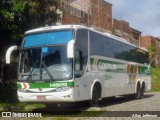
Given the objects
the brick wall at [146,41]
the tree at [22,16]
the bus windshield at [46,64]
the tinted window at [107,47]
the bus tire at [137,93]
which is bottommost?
the bus tire at [137,93]

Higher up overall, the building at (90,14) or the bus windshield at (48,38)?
the building at (90,14)

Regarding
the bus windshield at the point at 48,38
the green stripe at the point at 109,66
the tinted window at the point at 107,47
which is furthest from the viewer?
the tinted window at the point at 107,47

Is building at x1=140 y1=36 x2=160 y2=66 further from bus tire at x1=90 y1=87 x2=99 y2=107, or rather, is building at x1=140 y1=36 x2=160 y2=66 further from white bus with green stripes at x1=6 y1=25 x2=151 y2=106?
bus tire at x1=90 y1=87 x2=99 y2=107

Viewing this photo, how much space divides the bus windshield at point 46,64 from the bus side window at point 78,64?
0.40m

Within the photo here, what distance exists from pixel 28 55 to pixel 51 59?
47.9 inches

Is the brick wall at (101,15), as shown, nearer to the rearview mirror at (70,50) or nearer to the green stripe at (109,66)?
the green stripe at (109,66)

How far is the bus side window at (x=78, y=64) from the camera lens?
13.5m

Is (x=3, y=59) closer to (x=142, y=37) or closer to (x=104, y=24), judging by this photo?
(x=104, y=24)

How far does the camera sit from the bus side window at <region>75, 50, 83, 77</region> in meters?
13.5

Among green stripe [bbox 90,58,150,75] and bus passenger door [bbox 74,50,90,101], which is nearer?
bus passenger door [bbox 74,50,90,101]

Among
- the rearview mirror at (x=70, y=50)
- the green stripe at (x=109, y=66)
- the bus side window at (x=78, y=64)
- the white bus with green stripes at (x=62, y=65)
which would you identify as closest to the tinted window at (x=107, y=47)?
the white bus with green stripes at (x=62, y=65)

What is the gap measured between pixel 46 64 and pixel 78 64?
128 centimetres

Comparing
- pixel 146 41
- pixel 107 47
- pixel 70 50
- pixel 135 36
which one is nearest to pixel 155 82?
pixel 135 36

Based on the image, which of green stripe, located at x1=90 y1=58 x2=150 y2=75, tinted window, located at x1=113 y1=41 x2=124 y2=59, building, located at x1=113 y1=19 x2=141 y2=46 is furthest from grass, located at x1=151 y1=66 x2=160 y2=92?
tinted window, located at x1=113 y1=41 x2=124 y2=59
